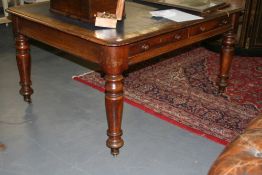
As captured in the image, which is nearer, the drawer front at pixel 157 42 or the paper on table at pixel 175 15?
the drawer front at pixel 157 42

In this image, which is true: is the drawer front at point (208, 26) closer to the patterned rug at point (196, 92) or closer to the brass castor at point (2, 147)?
the patterned rug at point (196, 92)

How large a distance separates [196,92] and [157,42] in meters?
1.05

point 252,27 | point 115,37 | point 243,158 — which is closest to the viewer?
point 243,158

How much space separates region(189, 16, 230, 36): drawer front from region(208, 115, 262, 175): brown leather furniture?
0.94 metres

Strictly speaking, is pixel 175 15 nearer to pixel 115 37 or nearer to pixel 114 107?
pixel 115 37

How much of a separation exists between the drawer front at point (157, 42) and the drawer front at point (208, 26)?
8cm

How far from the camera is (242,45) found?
12.2 ft

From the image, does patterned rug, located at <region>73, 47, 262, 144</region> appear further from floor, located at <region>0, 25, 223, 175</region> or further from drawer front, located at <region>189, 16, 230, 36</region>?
drawer front, located at <region>189, 16, 230, 36</region>

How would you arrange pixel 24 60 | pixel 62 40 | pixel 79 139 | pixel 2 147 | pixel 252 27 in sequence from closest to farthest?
1. pixel 62 40
2. pixel 2 147
3. pixel 79 139
4. pixel 24 60
5. pixel 252 27

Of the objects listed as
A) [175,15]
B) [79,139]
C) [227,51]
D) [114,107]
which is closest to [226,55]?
[227,51]

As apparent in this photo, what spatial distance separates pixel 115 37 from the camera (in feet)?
5.94

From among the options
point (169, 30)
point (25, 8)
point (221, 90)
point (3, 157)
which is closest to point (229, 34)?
point (221, 90)

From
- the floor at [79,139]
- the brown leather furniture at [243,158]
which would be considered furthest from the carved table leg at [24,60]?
the brown leather furniture at [243,158]

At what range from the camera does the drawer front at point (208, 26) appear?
224cm
